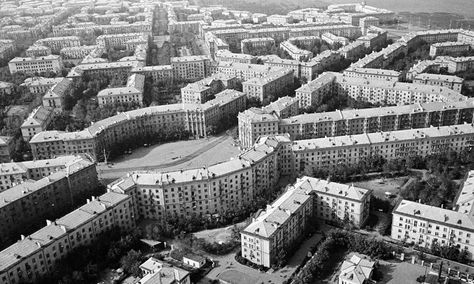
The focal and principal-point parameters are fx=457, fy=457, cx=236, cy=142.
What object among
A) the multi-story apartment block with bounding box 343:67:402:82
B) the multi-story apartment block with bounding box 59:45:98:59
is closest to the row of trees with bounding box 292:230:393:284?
the multi-story apartment block with bounding box 343:67:402:82

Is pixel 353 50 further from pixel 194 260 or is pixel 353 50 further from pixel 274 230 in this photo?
pixel 194 260

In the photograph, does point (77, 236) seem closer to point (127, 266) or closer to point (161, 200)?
point (127, 266)

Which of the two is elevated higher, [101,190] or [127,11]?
[127,11]

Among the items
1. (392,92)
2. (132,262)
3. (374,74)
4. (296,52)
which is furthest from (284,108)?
(296,52)

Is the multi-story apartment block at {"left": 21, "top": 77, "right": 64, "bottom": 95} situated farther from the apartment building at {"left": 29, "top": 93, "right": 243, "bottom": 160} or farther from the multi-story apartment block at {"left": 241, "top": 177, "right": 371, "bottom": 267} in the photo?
the multi-story apartment block at {"left": 241, "top": 177, "right": 371, "bottom": 267}

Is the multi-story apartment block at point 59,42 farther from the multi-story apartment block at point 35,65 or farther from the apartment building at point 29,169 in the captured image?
the apartment building at point 29,169

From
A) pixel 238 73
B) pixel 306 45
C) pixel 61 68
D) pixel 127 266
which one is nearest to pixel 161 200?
pixel 127 266
